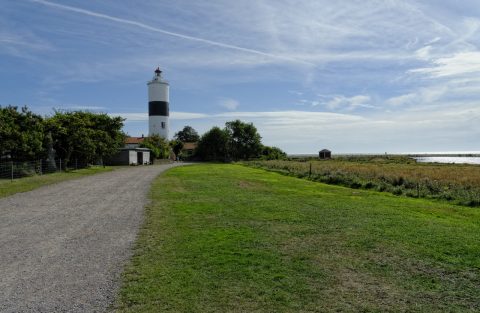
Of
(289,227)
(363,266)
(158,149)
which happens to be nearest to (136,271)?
(363,266)

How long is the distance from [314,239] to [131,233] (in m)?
4.16

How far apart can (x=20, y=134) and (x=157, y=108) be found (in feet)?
154

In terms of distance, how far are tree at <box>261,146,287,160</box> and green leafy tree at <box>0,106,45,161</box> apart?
64243 millimetres

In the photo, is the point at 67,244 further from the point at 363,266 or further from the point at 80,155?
the point at 80,155

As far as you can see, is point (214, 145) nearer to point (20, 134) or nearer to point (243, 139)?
point (243, 139)

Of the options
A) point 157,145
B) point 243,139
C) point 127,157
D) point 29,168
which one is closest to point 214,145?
point 243,139

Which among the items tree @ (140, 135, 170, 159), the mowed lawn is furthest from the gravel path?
tree @ (140, 135, 170, 159)

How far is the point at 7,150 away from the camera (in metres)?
27.0

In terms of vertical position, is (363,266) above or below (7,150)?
below

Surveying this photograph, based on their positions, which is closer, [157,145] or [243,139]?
[157,145]

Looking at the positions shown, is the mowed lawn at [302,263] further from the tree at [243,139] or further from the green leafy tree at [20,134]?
the tree at [243,139]

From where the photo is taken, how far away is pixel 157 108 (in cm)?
7356

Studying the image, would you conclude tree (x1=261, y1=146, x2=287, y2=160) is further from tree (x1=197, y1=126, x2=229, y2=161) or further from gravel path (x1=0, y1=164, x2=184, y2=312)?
gravel path (x1=0, y1=164, x2=184, y2=312)

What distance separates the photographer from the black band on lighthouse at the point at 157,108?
241 ft
